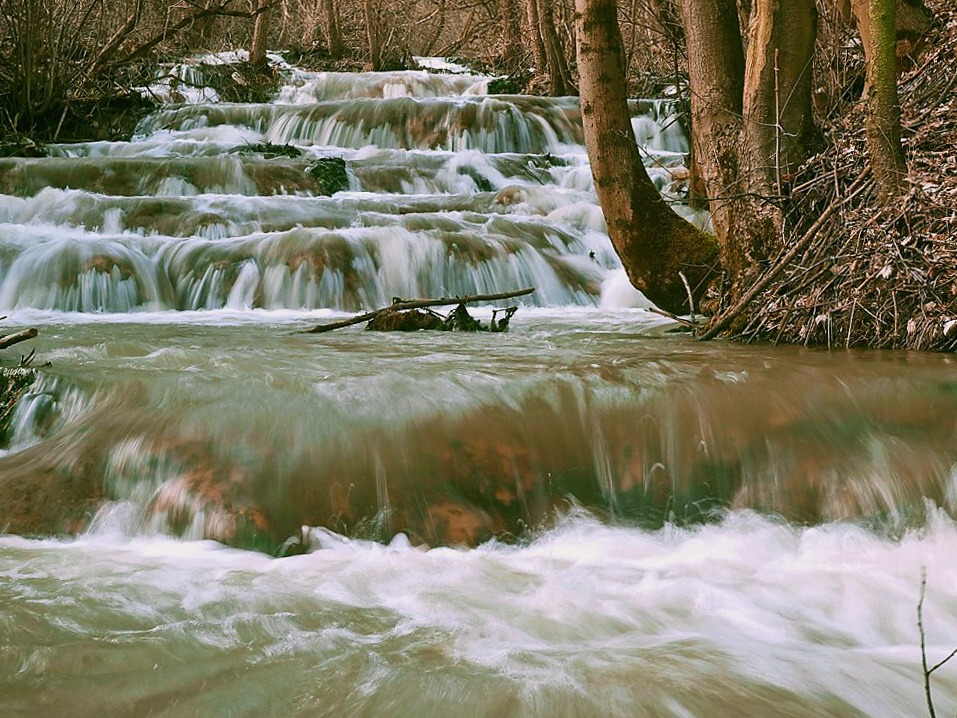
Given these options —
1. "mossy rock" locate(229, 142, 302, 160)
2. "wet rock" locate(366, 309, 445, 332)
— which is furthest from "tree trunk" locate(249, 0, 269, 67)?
"wet rock" locate(366, 309, 445, 332)

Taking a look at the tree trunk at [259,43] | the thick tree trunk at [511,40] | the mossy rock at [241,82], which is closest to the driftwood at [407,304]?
the mossy rock at [241,82]

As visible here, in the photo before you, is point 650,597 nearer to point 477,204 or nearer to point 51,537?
point 51,537

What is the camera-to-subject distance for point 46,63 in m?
12.8

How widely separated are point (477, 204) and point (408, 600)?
26.3 ft

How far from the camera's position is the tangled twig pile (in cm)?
482

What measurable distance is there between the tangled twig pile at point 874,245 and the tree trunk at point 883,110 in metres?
0.09

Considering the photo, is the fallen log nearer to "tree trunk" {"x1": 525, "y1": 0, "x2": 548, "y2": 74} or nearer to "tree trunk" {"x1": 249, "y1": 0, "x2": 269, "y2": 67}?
"tree trunk" {"x1": 525, "y1": 0, "x2": 548, "y2": 74}

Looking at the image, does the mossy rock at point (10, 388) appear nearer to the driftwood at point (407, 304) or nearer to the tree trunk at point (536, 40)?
the driftwood at point (407, 304)

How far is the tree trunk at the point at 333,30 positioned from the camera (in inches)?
840

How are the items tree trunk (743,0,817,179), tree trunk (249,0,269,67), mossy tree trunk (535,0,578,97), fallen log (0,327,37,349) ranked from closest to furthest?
fallen log (0,327,37,349) → tree trunk (743,0,817,179) → mossy tree trunk (535,0,578,97) → tree trunk (249,0,269,67)

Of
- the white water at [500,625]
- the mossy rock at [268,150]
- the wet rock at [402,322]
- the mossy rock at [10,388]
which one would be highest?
the mossy rock at [268,150]

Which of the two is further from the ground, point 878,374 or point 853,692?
point 878,374

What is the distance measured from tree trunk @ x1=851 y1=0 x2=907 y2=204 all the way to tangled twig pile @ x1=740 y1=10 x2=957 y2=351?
9cm


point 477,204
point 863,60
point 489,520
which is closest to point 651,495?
point 489,520
